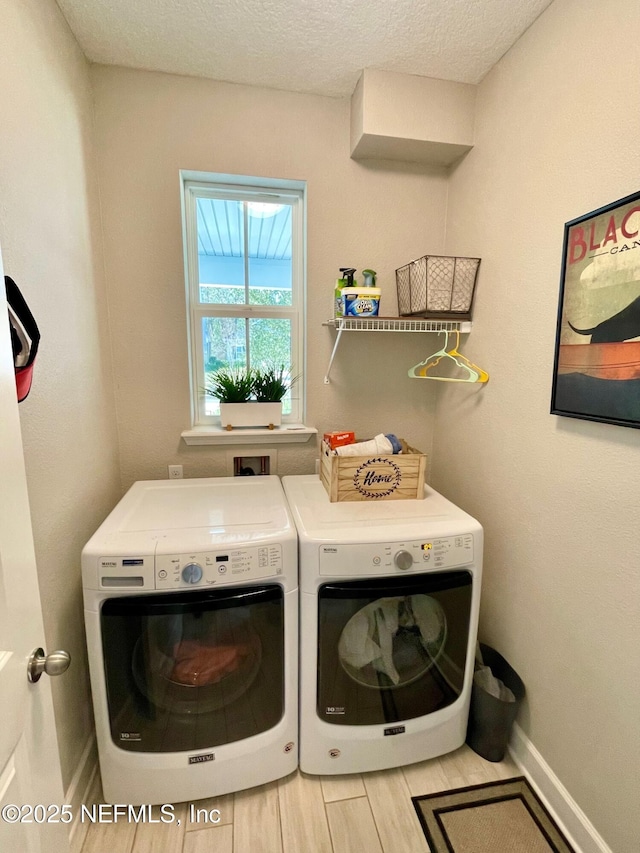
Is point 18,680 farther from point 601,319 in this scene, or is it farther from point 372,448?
point 601,319

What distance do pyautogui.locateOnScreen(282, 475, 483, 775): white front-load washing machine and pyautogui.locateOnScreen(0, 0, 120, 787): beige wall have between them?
0.74 m

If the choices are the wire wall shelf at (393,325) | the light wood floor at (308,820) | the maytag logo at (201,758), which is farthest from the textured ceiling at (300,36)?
the light wood floor at (308,820)

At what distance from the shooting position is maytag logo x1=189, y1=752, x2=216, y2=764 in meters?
1.25

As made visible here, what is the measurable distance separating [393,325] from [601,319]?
820mm

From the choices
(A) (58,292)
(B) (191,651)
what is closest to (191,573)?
(B) (191,651)

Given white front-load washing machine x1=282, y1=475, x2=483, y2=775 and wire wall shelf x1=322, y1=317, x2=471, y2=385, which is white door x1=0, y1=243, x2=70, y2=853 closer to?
white front-load washing machine x1=282, y1=475, x2=483, y2=775

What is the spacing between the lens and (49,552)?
114 cm

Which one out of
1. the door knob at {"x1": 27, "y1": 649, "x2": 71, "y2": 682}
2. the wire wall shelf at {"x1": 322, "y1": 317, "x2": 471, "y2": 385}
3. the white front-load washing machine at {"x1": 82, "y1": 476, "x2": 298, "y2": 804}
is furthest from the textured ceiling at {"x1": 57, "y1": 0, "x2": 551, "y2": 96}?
the door knob at {"x1": 27, "y1": 649, "x2": 71, "y2": 682}

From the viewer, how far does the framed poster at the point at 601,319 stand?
101cm

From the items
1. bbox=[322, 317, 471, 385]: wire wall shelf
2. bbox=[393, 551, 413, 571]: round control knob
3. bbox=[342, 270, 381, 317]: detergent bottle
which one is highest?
bbox=[342, 270, 381, 317]: detergent bottle

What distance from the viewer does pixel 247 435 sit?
1.84 metres

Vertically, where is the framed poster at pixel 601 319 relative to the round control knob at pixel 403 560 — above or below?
above

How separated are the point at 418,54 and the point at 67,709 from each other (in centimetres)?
261

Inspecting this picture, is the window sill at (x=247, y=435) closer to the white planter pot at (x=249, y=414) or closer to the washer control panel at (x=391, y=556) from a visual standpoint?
the white planter pot at (x=249, y=414)
